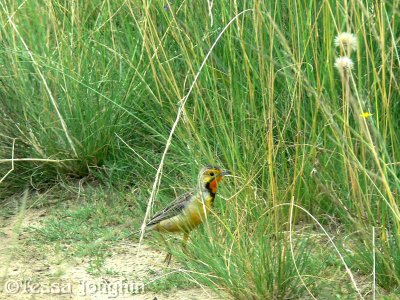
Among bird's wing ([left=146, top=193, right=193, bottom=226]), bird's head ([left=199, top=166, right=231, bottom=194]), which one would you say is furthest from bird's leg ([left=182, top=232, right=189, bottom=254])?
bird's head ([left=199, top=166, right=231, bottom=194])

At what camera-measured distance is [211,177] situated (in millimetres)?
4316

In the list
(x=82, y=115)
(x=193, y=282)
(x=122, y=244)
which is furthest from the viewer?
(x=82, y=115)

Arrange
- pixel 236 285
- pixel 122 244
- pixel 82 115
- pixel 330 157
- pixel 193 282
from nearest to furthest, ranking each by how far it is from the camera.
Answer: pixel 236 285 → pixel 193 282 → pixel 330 157 → pixel 122 244 → pixel 82 115

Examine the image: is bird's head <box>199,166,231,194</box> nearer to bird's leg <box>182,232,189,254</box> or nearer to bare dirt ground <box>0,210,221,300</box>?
bird's leg <box>182,232,189,254</box>

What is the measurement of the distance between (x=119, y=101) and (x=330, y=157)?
1.50m

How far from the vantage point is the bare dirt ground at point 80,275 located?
4141mm

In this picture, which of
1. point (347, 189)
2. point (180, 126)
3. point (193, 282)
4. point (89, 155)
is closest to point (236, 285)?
point (193, 282)

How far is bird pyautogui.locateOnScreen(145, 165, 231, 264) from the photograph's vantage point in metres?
4.28

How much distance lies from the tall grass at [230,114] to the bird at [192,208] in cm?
10

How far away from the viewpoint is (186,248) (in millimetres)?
4262

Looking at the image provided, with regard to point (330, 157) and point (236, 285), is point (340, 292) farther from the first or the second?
point (330, 157)

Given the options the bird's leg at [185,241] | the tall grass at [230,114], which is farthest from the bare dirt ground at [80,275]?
the tall grass at [230,114]

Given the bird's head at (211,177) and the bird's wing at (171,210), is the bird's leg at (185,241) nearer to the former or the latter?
the bird's wing at (171,210)

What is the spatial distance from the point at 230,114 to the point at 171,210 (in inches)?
21.9
